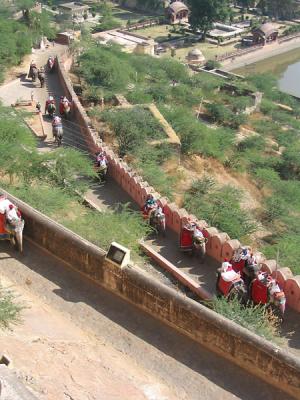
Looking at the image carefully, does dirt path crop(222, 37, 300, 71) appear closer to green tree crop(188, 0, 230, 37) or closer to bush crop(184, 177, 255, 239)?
green tree crop(188, 0, 230, 37)

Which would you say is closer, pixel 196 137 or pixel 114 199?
pixel 114 199

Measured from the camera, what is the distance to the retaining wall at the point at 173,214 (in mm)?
9992

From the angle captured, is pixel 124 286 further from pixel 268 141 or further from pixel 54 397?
pixel 268 141

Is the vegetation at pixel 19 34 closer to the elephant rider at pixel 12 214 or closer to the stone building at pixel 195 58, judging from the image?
the elephant rider at pixel 12 214

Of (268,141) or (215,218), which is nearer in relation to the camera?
(215,218)

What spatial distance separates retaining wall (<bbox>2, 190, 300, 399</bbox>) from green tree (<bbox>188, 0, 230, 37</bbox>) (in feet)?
175

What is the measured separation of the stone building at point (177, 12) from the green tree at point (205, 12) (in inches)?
233

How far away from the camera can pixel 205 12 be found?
60000 mm

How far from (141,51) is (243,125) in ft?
57.7

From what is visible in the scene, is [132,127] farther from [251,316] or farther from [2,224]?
[251,316]

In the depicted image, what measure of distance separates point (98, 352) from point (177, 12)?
209 feet

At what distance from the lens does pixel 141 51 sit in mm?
44719

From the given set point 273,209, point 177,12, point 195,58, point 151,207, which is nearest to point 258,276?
point 151,207

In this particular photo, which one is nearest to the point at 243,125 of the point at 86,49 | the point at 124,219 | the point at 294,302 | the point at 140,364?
the point at 86,49
